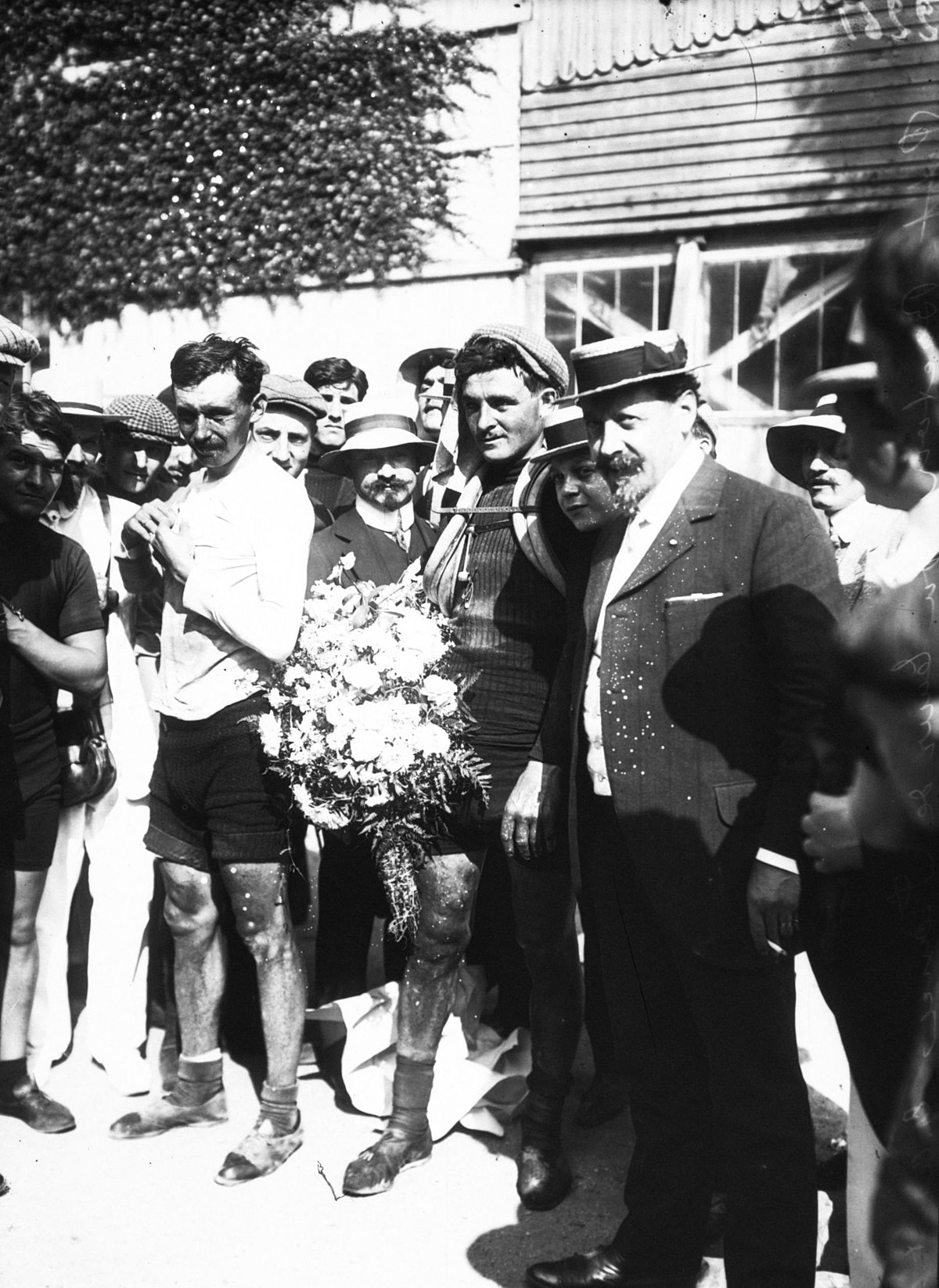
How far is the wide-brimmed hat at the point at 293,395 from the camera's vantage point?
4.79m

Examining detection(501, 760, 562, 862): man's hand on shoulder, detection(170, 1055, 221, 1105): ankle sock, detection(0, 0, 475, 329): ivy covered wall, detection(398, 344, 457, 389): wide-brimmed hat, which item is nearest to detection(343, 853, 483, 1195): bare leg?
detection(501, 760, 562, 862): man's hand on shoulder

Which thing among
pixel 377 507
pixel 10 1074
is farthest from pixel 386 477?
pixel 10 1074

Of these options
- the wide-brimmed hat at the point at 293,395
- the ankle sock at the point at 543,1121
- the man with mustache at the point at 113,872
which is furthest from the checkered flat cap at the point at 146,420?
the ankle sock at the point at 543,1121

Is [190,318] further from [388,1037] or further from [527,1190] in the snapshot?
[527,1190]

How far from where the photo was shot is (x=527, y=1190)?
333cm

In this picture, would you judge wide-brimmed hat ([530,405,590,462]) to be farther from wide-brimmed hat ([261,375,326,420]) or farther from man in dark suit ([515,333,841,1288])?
wide-brimmed hat ([261,375,326,420])

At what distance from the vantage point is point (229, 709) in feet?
11.6

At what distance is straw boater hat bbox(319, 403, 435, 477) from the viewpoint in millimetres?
4145

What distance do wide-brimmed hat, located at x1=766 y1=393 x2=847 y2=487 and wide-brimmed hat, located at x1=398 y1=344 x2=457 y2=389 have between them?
Result: 1.95m

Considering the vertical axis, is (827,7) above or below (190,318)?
above

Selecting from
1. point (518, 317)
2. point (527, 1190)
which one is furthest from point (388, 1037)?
point (518, 317)

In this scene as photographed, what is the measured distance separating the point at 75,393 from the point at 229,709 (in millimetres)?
1874

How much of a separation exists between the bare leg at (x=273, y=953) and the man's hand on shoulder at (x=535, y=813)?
2.73 feet

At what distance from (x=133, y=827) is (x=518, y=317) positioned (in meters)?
5.57
